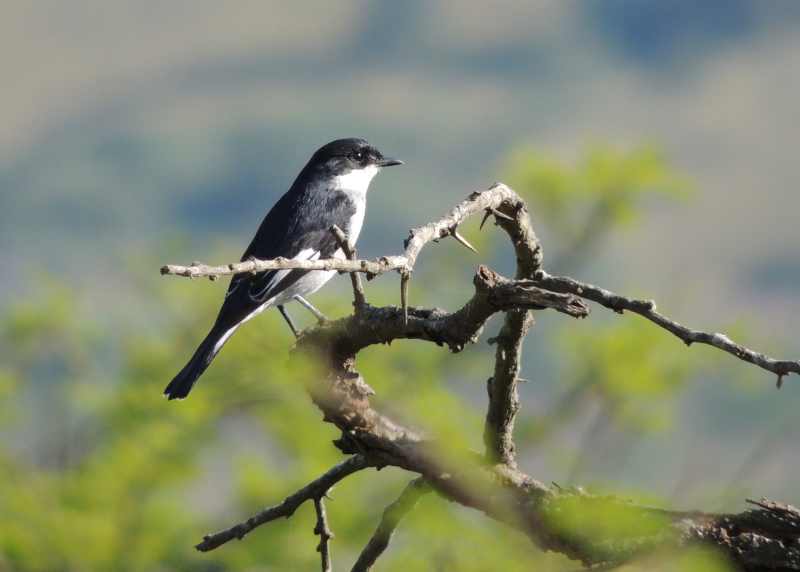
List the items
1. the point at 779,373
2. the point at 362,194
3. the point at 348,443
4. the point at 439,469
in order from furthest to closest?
the point at 362,194
the point at 348,443
the point at 439,469
the point at 779,373

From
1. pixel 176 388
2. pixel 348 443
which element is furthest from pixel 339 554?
pixel 348 443

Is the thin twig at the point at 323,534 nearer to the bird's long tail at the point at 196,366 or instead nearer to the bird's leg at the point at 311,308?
the bird's leg at the point at 311,308

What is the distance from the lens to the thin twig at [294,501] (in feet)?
11.6

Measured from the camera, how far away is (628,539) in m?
2.77

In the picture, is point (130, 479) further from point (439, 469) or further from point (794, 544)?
point (794, 544)

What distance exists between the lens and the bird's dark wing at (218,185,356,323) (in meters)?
5.59

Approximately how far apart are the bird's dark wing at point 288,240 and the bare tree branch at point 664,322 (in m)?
2.69

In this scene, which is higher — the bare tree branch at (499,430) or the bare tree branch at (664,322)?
the bare tree branch at (664,322)

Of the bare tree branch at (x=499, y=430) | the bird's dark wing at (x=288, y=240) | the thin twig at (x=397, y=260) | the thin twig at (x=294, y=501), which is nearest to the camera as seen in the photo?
the thin twig at (x=397, y=260)

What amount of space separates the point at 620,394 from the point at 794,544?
8.32 metres

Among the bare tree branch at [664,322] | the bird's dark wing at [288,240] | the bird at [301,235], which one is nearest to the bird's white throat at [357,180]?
the bird at [301,235]

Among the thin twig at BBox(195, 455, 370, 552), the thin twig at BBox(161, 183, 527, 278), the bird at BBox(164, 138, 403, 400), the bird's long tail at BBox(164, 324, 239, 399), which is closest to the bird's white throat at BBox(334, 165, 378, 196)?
the bird at BBox(164, 138, 403, 400)

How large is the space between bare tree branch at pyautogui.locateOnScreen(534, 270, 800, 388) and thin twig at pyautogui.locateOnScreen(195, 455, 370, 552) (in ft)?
3.70

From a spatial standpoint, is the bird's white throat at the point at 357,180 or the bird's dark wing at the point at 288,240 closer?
the bird's dark wing at the point at 288,240
